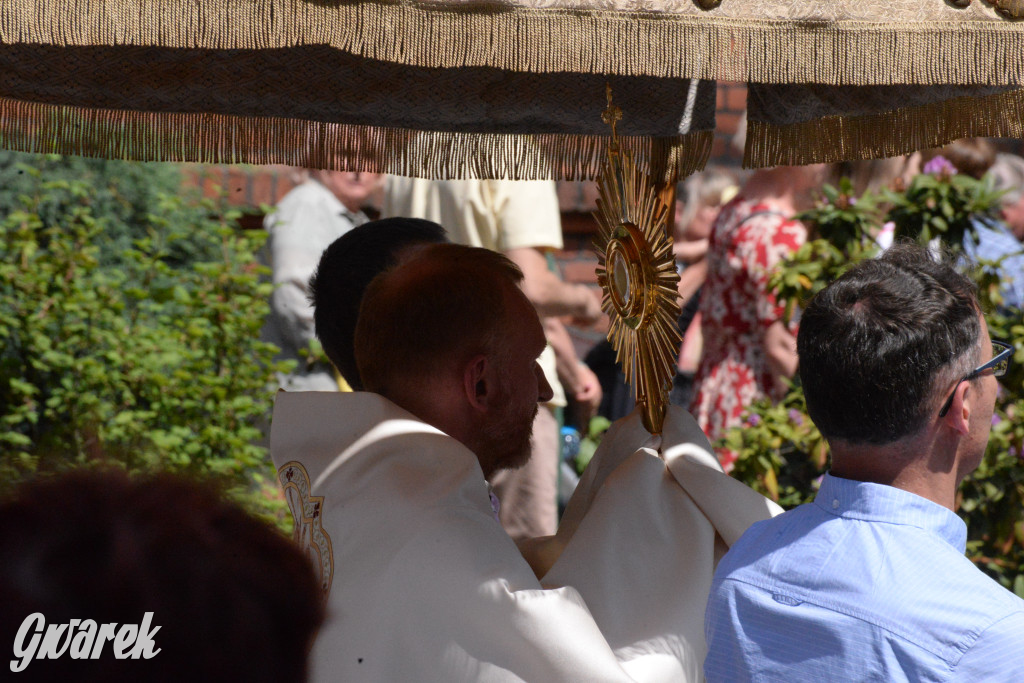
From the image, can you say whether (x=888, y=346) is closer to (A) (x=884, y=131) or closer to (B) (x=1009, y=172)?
(A) (x=884, y=131)

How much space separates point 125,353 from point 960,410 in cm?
291

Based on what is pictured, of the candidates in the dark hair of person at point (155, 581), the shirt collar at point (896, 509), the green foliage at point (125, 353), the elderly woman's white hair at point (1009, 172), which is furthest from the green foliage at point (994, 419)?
the dark hair of person at point (155, 581)

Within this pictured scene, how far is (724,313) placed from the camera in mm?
3873

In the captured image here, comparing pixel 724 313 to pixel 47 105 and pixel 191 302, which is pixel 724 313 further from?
pixel 47 105

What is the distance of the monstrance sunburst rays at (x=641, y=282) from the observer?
1.92 m

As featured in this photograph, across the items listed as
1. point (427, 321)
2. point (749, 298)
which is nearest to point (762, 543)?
point (427, 321)

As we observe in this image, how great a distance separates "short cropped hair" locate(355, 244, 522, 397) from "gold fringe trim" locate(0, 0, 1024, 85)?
521 millimetres

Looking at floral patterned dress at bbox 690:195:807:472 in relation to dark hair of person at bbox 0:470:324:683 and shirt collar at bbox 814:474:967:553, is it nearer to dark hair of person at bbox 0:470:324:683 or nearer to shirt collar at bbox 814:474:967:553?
shirt collar at bbox 814:474:967:553

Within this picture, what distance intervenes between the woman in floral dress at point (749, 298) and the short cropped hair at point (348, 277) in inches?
57.0

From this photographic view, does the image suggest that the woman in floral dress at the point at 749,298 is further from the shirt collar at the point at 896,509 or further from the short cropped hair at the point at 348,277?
the shirt collar at the point at 896,509

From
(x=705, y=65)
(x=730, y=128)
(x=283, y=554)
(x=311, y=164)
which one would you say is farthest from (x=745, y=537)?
(x=730, y=128)

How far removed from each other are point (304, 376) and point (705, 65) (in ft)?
8.86

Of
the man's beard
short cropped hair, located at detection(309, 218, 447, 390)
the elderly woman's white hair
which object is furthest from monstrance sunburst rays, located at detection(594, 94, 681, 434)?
the elderly woman's white hair

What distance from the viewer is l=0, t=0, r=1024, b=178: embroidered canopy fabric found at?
141 cm
